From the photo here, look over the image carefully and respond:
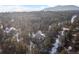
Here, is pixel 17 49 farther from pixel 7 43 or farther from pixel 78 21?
pixel 78 21

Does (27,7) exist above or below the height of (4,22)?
above

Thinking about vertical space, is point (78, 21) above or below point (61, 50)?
above

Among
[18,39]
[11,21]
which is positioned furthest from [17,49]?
[11,21]

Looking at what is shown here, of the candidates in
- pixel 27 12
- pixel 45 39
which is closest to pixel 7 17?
pixel 27 12

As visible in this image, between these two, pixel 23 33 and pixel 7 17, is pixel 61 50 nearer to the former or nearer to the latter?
pixel 23 33
